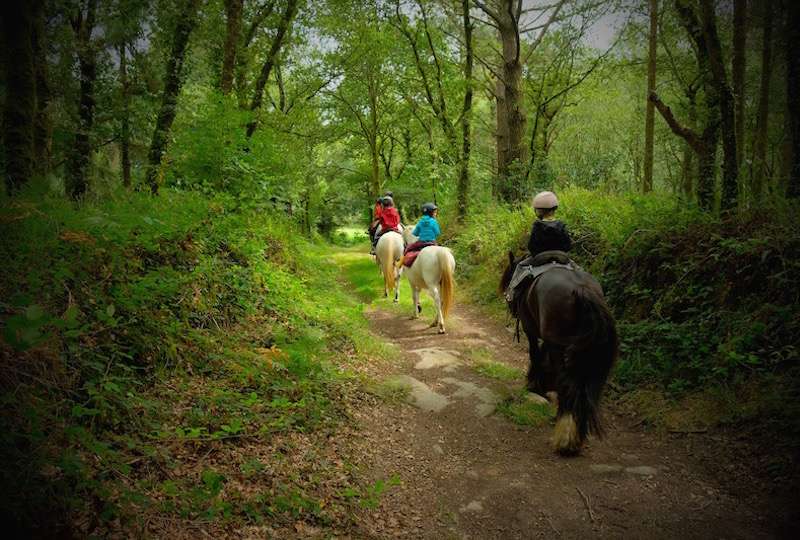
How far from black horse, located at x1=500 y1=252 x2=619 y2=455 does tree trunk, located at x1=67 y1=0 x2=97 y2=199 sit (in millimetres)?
11973

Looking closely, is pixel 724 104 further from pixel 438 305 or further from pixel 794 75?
pixel 438 305

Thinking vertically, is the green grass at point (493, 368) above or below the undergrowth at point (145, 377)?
below

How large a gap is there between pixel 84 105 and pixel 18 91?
684 cm

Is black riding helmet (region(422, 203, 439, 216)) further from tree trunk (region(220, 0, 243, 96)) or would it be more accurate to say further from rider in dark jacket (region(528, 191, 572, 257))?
tree trunk (region(220, 0, 243, 96))

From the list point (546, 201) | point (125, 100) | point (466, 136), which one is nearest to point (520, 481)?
point (546, 201)

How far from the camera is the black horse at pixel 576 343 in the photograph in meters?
4.52

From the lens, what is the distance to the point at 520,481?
4109 millimetres

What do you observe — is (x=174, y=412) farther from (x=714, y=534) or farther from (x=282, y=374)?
(x=714, y=534)

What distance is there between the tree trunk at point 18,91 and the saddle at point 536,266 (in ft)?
24.3

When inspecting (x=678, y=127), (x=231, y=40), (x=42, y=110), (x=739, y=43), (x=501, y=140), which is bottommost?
(x=678, y=127)

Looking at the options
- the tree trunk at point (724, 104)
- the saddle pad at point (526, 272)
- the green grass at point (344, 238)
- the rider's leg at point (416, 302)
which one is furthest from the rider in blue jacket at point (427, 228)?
the green grass at point (344, 238)

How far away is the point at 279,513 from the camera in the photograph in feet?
9.68

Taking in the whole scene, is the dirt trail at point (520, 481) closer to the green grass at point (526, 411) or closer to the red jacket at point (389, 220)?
the green grass at point (526, 411)

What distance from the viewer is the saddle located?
5445 mm
